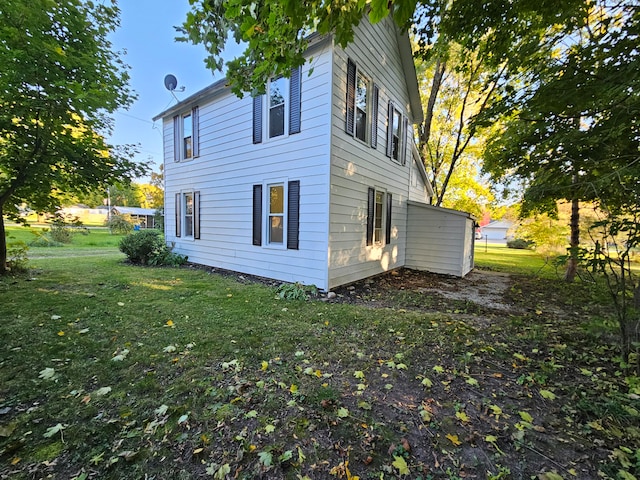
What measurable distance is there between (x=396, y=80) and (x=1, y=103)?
29.9ft

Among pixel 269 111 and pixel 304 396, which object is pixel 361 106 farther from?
pixel 304 396

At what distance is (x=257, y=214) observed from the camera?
7.09m

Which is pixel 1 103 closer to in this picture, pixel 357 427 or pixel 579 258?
pixel 357 427

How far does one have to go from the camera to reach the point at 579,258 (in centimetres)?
263

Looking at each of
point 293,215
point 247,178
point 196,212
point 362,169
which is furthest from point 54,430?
point 196,212

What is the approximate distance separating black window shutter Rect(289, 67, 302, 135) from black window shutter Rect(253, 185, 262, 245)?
1714mm

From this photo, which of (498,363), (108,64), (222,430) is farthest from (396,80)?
(222,430)

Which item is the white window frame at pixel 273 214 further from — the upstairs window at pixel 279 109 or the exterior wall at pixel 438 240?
the exterior wall at pixel 438 240

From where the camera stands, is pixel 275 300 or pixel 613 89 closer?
pixel 613 89

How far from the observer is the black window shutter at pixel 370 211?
A: 741 centimetres

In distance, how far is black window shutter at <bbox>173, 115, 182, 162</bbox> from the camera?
948 cm

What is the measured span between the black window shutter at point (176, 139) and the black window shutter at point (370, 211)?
686cm

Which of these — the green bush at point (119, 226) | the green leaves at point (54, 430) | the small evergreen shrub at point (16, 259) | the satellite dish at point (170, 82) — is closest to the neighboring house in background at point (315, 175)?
the satellite dish at point (170, 82)

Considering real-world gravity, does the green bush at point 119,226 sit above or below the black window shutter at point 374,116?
below
